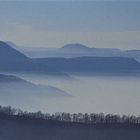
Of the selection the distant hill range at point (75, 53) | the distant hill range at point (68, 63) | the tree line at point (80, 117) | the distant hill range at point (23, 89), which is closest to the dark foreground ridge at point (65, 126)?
the tree line at point (80, 117)

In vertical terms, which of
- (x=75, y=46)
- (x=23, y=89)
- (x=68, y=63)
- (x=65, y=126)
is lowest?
(x=65, y=126)

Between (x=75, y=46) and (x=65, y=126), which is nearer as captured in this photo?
(x=65, y=126)

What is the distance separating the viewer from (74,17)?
158 inches

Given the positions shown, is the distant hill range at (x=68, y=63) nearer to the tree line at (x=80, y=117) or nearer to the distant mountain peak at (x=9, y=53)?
the distant mountain peak at (x=9, y=53)

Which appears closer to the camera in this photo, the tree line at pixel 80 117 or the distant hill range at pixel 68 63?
the tree line at pixel 80 117

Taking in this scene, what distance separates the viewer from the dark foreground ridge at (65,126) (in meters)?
3.77

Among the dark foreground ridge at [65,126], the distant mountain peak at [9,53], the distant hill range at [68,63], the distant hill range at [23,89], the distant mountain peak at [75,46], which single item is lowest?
the dark foreground ridge at [65,126]

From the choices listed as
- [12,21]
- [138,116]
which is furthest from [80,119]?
[12,21]

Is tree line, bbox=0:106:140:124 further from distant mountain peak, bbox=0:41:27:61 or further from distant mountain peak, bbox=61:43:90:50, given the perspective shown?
distant mountain peak, bbox=61:43:90:50

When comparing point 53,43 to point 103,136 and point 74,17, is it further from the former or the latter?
point 103,136

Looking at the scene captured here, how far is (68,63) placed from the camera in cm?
395

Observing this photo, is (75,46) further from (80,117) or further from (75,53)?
(80,117)

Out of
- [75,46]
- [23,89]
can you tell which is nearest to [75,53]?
[75,46]

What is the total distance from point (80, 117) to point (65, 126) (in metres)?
0.14
